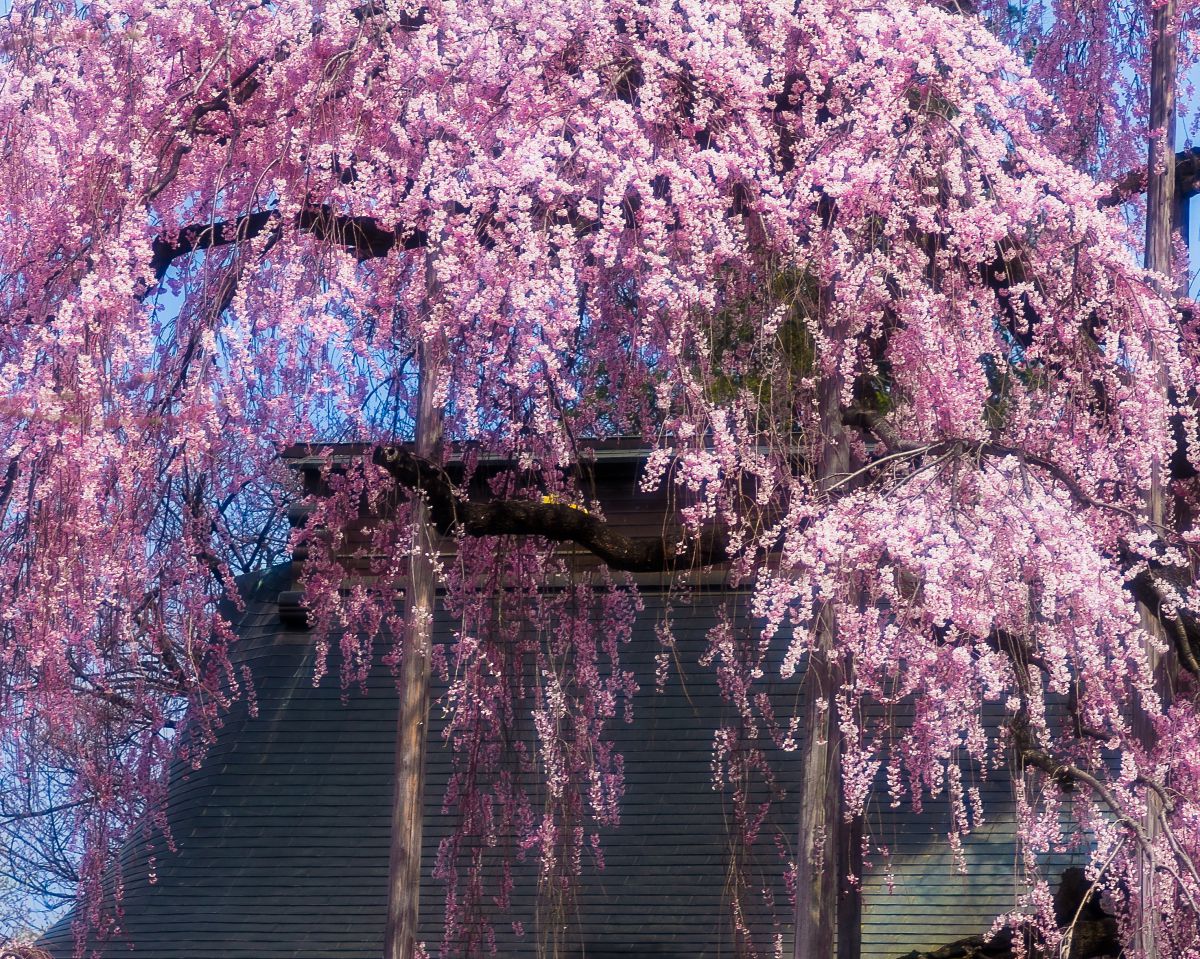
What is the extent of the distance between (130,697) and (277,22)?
7.71 metres

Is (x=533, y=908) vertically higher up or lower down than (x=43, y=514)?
lower down

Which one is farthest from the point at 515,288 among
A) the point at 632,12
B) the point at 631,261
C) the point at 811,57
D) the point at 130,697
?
the point at 130,697

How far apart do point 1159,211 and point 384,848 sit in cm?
636

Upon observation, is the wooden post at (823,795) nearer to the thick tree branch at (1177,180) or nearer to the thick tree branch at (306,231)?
the thick tree branch at (306,231)

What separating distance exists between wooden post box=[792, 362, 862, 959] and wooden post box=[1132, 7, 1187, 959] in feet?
4.86

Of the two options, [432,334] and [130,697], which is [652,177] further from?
[130,697]

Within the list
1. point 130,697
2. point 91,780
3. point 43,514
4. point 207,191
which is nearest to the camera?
point 43,514

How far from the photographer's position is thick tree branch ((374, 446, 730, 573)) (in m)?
7.48

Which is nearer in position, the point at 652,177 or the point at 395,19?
the point at 652,177

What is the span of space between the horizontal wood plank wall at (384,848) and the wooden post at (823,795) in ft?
5.37

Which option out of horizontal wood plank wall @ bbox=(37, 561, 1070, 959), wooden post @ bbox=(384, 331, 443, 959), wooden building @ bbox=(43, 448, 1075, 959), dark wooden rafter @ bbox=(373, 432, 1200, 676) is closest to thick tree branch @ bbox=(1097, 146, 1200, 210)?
dark wooden rafter @ bbox=(373, 432, 1200, 676)

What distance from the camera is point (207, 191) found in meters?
7.43

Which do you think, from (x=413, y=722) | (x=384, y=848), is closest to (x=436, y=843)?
(x=384, y=848)

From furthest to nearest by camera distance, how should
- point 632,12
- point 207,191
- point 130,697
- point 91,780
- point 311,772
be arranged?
point 130,697 < point 311,772 < point 91,780 < point 207,191 < point 632,12
